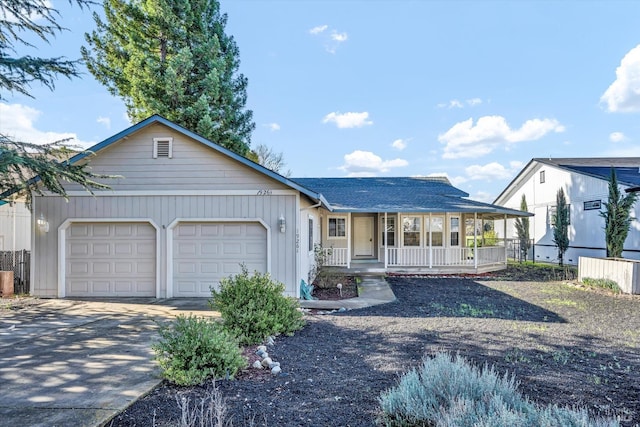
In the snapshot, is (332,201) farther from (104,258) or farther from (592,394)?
(592,394)

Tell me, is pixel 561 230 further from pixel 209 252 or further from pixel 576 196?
pixel 209 252

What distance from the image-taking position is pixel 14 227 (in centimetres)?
1652

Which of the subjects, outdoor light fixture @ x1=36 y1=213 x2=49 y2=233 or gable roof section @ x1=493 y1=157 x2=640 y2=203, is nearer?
outdoor light fixture @ x1=36 y1=213 x2=49 y2=233

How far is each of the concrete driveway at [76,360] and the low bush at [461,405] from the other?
2.58 m

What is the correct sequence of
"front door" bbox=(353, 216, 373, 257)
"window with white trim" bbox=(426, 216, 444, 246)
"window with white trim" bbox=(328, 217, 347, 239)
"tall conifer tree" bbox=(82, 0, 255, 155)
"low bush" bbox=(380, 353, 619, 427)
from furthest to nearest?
"front door" bbox=(353, 216, 373, 257) → "window with white trim" bbox=(328, 217, 347, 239) → "window with white trim" bbox=(426, 216, 444, 246) → "tall conifer tree" bbox=(82, 0, 255, 155) → "low bush" bbox=(380, 353, 619, 427)

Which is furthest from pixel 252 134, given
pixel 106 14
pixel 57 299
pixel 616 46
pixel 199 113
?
pixel 616 46

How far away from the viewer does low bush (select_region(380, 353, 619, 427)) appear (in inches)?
100

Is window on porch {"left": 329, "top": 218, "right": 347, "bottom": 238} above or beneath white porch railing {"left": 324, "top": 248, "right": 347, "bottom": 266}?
above

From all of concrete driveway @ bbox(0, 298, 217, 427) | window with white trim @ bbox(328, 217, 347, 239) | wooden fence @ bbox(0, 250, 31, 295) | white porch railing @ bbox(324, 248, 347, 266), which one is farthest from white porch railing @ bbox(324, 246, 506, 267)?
wooden fence @ bbox(0, 250, 31, 295)

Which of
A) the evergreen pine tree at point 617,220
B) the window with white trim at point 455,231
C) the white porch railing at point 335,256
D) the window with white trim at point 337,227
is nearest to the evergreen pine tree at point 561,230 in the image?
the evergreen pine tree at point 617,220

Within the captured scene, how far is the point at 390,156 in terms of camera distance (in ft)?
101

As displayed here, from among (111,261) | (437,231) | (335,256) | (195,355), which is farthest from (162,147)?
(437,231)

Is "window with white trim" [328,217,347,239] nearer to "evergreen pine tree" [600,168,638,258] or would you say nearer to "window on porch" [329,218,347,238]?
"window on porch" [329,218,347,238]

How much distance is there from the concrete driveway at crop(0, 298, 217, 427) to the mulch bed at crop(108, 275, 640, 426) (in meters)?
0.46
